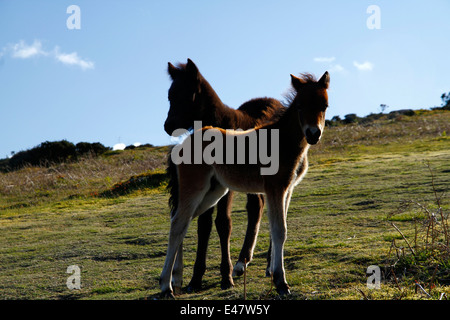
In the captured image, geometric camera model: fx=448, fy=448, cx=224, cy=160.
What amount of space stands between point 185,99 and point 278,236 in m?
2.52

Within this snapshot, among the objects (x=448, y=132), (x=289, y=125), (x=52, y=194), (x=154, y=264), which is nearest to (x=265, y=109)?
(x=289, y=125)

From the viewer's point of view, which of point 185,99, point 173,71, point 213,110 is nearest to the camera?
point 185,99

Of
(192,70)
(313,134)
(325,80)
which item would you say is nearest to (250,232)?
(313,134)

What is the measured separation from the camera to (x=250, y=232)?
637 cm

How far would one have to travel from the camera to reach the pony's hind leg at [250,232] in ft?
20.1

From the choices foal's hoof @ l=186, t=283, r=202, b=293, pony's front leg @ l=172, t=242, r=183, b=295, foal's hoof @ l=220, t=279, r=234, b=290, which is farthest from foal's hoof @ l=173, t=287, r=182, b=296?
foal's hoof @ l=220, t=279, r=234, b=290

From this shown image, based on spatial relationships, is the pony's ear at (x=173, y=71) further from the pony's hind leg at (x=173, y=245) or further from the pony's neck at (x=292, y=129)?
the pony's hind leg at (x=173, y=245)

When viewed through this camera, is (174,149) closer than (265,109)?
Yes

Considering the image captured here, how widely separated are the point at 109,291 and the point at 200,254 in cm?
144

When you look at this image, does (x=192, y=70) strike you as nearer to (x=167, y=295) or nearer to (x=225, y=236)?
(x=225, y=236)

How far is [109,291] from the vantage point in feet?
20.9

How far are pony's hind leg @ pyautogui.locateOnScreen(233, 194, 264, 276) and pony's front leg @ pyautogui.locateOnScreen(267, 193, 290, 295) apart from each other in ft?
3.42

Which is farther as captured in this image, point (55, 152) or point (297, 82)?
point (55, 152)

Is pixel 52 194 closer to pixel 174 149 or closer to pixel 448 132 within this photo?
pixel 174 149
